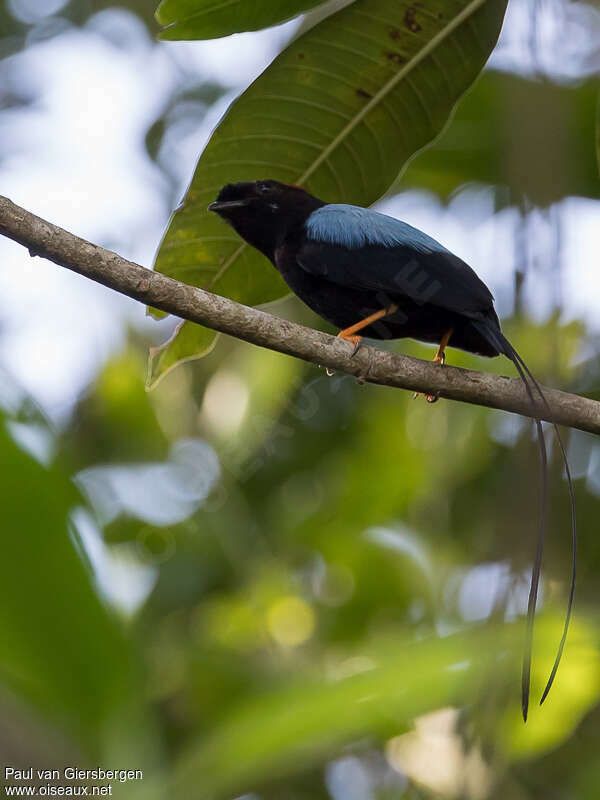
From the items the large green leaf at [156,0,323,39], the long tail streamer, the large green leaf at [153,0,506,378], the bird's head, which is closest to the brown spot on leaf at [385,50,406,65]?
the large green leaf at [153,0,506,378]

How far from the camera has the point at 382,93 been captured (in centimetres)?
316

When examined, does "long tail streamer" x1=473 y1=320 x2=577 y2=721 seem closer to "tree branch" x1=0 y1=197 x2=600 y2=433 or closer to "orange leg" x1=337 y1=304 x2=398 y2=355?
"tree branch" x1=0 y1=197 x2=600 y2=433

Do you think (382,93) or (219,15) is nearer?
(219,15)

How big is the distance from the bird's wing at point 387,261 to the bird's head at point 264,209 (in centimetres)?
12

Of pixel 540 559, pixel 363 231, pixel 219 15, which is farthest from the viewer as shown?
pixel 363 231

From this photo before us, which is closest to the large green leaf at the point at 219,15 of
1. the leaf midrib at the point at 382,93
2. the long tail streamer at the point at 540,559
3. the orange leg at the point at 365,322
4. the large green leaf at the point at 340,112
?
the large green leaf at the point at 340,112

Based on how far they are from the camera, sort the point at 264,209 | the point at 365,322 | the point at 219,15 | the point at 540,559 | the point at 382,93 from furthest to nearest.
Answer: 1. the point at 264,209
2. the point at 365,322
3. the point at 382,93
4. the point at 219,15
5. the point at 540,559

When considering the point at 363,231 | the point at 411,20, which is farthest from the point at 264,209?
the point at 411,20

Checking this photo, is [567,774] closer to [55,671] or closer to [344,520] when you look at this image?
[344,520]

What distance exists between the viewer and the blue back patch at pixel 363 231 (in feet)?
11.3

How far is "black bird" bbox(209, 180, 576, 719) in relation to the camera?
10.7 ft

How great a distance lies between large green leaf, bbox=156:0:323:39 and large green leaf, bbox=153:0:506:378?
12.3 inches

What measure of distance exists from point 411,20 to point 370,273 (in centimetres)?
82

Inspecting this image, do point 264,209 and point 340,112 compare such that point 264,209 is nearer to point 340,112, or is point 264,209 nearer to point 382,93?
point 340,112
